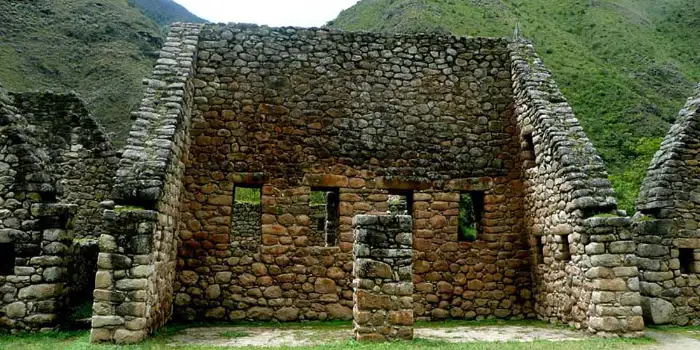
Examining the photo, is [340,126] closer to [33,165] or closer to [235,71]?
[235,71]

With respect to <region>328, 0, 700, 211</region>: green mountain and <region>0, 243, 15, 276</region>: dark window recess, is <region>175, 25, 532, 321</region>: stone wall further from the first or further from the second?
<region>328, 0, 700, 211</region>: green mountain

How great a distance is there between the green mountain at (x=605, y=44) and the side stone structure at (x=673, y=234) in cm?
1269

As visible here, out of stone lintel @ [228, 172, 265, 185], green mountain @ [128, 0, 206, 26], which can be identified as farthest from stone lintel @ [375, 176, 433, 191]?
green mountain @ [128, 0, 206, 26]

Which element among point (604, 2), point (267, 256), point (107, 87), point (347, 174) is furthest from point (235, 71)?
point (604, 2)

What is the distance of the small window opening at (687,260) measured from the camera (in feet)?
38.4

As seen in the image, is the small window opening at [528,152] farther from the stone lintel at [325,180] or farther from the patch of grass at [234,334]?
the patch of grass at [234,334]

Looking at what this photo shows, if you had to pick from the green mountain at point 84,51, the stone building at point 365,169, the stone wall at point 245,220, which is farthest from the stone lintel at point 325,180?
the green mountain at point 84,51

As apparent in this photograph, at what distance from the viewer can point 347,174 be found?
479 inches

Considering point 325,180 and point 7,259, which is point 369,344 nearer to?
point 325,180

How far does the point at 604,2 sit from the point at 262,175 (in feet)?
204

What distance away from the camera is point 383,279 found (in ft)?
28.6

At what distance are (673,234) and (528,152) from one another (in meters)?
3.51

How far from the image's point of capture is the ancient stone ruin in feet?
32.1

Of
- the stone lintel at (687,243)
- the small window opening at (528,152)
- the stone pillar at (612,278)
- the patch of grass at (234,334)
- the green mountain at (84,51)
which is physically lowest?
the patch of grass at (234,334)
